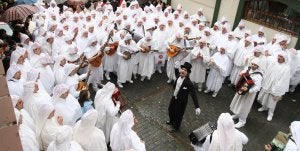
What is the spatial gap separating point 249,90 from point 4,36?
6.17 meters

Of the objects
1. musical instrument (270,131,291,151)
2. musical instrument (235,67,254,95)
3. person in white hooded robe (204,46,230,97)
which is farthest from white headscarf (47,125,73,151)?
person in white hooded robe (204,46,230,97)

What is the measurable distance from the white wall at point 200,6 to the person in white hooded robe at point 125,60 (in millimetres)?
4949

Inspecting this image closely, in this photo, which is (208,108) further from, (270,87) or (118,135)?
(118,135)

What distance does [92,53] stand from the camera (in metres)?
8.57

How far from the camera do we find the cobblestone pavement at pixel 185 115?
7.33m

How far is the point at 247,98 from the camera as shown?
7539 mm

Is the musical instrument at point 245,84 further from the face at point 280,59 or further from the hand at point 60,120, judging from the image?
the hand at point 60,120

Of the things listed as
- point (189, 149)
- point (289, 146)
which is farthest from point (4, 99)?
point (189, 149)

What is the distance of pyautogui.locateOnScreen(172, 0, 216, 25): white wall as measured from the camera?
12.8 meters

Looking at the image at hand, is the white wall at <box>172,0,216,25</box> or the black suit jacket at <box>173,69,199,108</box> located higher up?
the white wall at <box>172,0,216,25</box>

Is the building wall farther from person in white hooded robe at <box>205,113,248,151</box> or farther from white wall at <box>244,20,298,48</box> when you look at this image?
person in white hooded robe at <box>205,113,248,151</box>

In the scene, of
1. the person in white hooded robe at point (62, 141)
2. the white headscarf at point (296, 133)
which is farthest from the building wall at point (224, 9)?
the person in white hooded robe at point (62, 141)

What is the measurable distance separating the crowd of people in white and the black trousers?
157cm

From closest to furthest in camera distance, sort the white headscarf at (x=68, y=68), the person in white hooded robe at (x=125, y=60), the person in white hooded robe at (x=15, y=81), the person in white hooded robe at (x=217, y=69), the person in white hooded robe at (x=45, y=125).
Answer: the person in white hooded robe at (x=45, y=125), the person in white hooded robe at (x=15, y=81), the white headscarf at (x=68, y=68), the person in white hooded robe at (x=217, y=69), the person in white hooded robe at (x=125, y=60)
